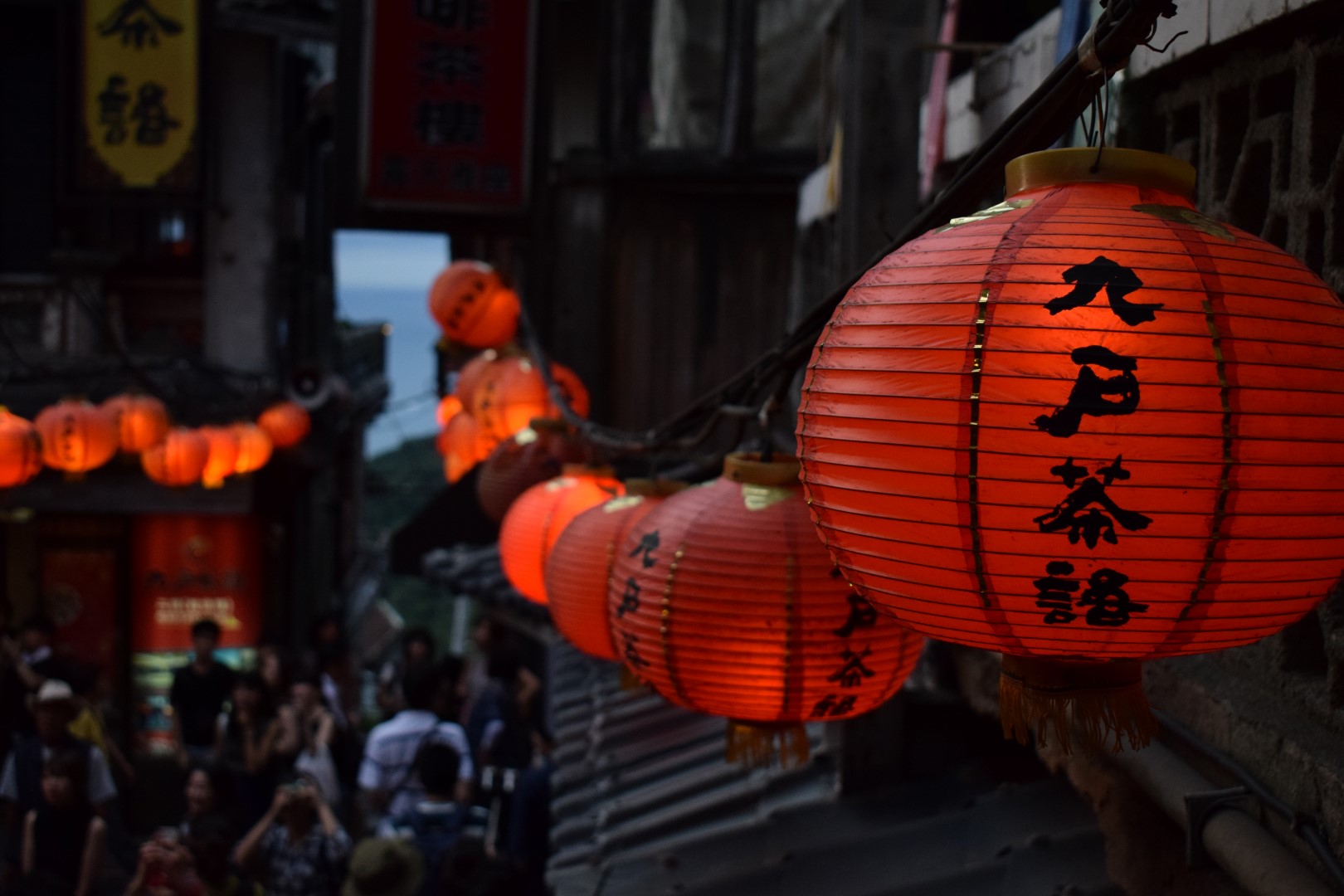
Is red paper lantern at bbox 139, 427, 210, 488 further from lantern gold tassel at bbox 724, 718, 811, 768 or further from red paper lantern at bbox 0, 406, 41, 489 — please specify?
lantern gold tassel at bbox 724, 718, 811, 768

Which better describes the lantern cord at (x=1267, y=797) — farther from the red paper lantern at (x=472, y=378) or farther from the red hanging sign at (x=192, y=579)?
the red hanging sign at (x=192, y=579)

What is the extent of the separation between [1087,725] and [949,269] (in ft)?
2.84

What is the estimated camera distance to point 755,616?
3236 mm

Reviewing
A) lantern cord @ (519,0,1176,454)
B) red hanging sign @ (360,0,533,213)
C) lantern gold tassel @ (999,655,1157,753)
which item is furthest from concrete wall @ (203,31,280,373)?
lantern gold tassel @ (999,655,1157,753)

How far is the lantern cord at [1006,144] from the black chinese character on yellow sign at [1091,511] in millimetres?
708

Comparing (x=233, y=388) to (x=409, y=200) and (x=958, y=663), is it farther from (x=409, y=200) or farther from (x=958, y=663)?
(x=958, y=663)

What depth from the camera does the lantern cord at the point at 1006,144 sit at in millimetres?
2199

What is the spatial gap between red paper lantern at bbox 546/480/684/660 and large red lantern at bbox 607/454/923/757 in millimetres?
863

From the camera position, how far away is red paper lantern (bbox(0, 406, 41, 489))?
39.0 ft

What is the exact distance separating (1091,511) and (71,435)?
42.0ft

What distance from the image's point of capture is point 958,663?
16.4 feet

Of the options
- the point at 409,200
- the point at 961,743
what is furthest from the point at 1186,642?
the point at 409,200

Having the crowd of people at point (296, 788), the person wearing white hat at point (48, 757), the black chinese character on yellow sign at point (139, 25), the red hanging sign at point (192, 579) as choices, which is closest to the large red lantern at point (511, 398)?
the crowd of people at point (296, 788)

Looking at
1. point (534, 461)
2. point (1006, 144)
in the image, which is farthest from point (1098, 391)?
point (534, 461)
